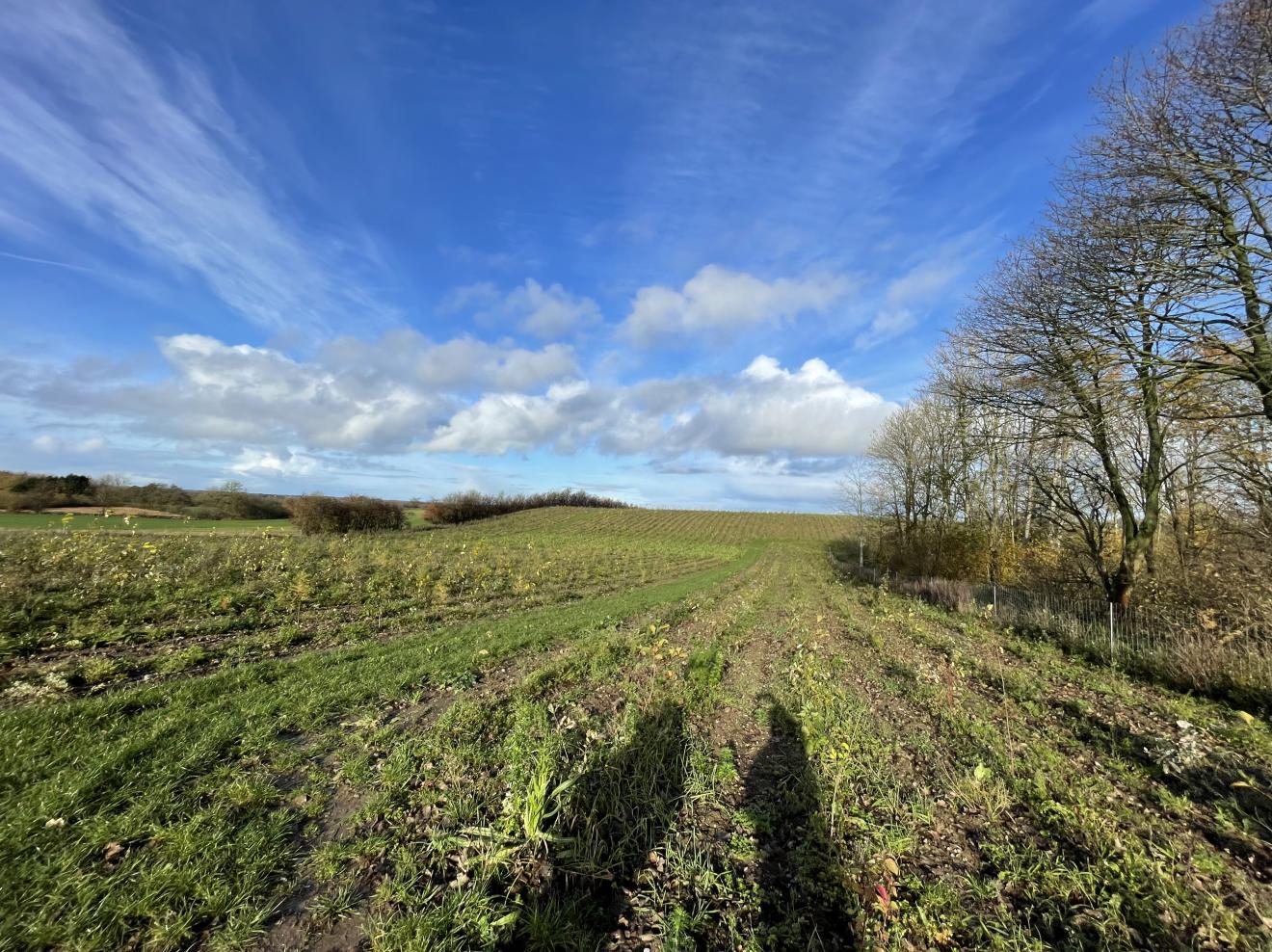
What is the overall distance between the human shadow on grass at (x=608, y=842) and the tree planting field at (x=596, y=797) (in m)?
0.03

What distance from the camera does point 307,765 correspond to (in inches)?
211

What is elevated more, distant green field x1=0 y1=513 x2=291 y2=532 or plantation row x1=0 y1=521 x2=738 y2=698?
distant green field x1=0 y1=513 x2=291 y2=532

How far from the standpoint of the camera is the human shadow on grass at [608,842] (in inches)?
139

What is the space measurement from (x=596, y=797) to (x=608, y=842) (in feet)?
1.66

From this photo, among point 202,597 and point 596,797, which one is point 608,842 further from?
point 202,597

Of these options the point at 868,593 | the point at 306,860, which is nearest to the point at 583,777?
the point at 306,860

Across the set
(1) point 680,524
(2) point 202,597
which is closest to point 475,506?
(1) point 680,524

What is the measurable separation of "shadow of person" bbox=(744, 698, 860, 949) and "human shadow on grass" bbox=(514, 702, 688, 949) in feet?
2.80

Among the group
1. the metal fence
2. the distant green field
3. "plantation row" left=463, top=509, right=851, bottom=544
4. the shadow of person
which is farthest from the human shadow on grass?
"plantation row" left=463, top=509, right=851, bottom=544

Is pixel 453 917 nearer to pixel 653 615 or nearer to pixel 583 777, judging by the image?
pixel 583 777

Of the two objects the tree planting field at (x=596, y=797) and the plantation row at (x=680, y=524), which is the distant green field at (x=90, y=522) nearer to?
the tree planting field at (x=596, y=797)

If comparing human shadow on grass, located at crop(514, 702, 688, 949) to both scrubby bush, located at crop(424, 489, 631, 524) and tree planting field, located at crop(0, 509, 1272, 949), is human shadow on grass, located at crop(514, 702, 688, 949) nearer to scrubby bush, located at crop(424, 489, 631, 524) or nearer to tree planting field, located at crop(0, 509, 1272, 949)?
tree planting field, located at crop(0, 509, 1272, 949)

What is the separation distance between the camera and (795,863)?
4270mm

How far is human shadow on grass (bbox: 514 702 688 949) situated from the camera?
3.54m
